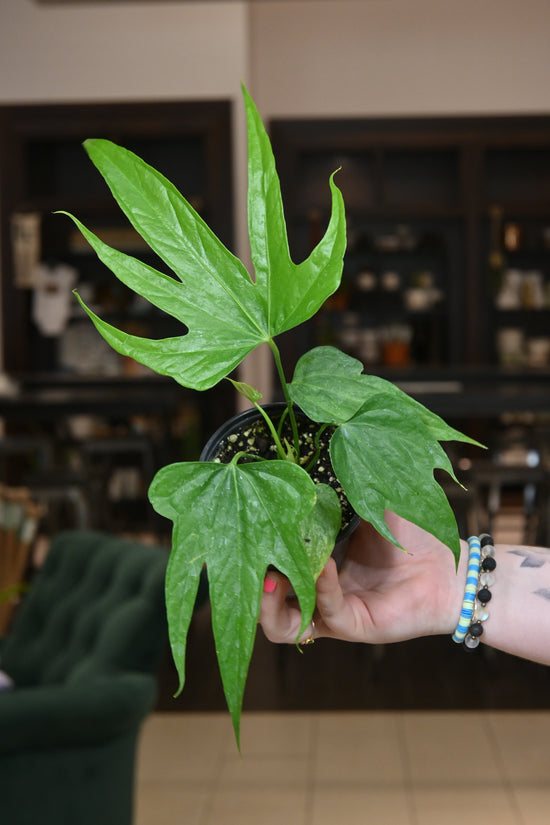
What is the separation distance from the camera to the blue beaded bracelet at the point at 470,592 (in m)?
0.86

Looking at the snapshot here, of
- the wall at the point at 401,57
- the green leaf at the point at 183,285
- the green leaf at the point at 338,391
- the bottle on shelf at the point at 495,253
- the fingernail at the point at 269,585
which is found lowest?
the fingernail at the point at 269,585

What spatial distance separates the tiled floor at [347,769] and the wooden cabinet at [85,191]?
4.36 metres

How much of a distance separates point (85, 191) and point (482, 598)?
7552mm

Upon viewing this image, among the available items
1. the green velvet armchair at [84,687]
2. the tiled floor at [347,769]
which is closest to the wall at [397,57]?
the tiled floor at [347,769]

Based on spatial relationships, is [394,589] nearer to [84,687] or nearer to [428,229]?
[84,687]

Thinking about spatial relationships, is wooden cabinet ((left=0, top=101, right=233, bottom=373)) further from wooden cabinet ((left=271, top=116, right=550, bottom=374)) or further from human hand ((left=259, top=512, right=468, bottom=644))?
human hand ((left=259, top=512, right=468, bottom=644))

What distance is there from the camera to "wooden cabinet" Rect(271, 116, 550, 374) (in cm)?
764

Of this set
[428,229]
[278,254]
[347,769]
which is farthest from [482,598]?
[428,229]

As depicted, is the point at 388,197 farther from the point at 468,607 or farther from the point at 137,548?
the point at 468,607

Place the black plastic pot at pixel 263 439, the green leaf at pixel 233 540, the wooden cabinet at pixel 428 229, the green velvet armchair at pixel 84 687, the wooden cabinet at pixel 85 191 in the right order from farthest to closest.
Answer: the wooden cabinet at pixel 428 229 < the wooden cabinet at pixel 85 191 < the green velvet armchair at pixel 84 687 < the black plastic pot at pixel 263 439 < the green leaf at pixel 233 540

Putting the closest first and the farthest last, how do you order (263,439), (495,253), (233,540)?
(233,540), (263,439), (495,253)

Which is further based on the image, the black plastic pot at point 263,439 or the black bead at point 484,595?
the black bead at point 484,595

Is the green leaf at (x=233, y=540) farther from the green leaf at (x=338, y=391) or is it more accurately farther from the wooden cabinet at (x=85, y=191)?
the wooden cabinet at (x=85, y=191)

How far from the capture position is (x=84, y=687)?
2.19m
